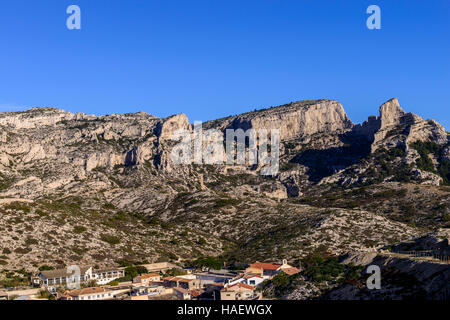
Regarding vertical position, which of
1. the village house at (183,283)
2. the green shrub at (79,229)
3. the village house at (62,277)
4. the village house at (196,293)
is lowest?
the village house at (196,293)

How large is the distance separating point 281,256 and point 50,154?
123 m

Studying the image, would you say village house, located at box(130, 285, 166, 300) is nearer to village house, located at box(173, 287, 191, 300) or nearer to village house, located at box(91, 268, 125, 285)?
village house, located at box(173, 287, 191, 300)

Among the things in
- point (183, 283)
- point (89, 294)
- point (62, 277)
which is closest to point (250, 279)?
point (183, 283)

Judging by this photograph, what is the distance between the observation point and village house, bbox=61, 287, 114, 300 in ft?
182

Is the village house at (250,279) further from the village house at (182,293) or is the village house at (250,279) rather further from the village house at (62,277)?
the village house at (62,277)

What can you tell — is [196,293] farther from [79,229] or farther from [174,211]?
[174,211]

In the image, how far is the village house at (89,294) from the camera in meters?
55.5

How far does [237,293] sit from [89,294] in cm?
1663

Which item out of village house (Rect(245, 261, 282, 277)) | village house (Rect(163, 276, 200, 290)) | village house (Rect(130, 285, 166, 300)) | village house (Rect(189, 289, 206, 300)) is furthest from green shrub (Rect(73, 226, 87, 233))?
village house (Rect(189, 289, 206, 300))

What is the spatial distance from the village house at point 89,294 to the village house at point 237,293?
13.4 m

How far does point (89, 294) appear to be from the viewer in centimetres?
5647

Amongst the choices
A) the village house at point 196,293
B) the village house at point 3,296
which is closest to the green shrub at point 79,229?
the village house at point 3,296

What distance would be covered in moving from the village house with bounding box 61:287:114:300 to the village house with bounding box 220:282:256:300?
44.0ft
